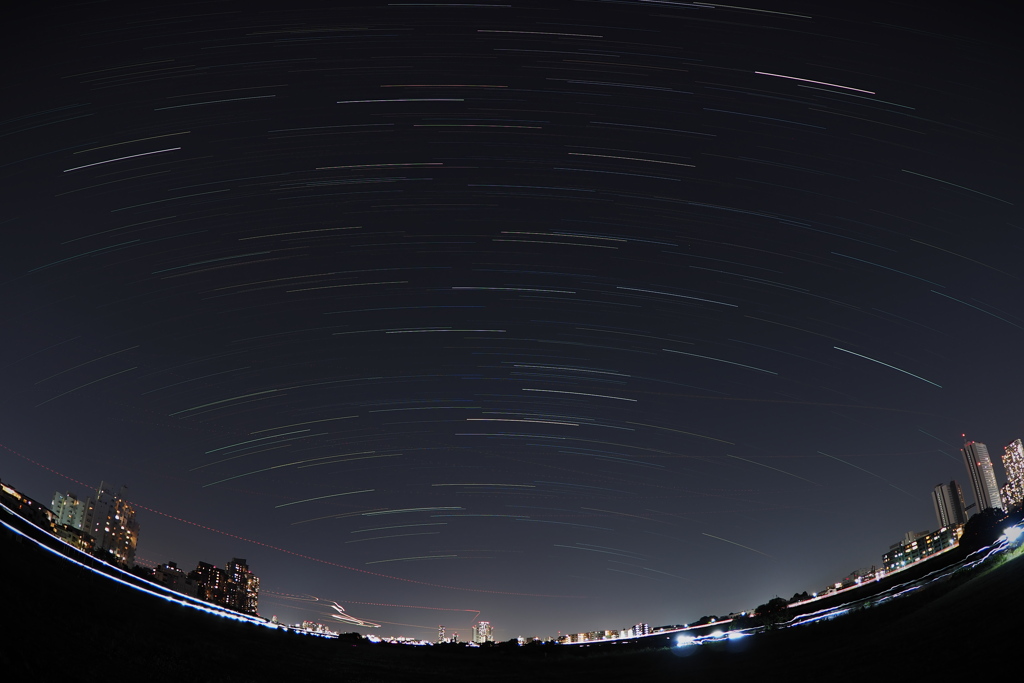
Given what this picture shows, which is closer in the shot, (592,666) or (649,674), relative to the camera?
(649,674)

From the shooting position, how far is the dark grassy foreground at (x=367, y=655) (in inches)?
691

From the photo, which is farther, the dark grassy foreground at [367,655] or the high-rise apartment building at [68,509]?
the high-rise apartment building at [68,509]

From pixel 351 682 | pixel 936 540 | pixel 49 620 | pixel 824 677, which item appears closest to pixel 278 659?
pixel 351 682

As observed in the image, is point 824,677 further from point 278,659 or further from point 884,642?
point 278,659

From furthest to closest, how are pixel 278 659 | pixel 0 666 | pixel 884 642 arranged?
pixel 278 659
pixel 884 642
pixel 0 666

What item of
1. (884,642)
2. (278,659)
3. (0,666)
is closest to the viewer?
(0,666)

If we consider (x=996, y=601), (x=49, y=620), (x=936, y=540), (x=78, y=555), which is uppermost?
(x=936, y=540)

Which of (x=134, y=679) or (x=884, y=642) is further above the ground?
(x=884, y=642)

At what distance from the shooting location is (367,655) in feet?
144

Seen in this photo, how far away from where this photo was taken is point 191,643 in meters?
26.9

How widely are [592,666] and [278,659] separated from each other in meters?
19.7

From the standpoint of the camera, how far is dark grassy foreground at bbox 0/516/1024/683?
17.5m

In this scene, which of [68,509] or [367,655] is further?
[68,509]

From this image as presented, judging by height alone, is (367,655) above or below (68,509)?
below
